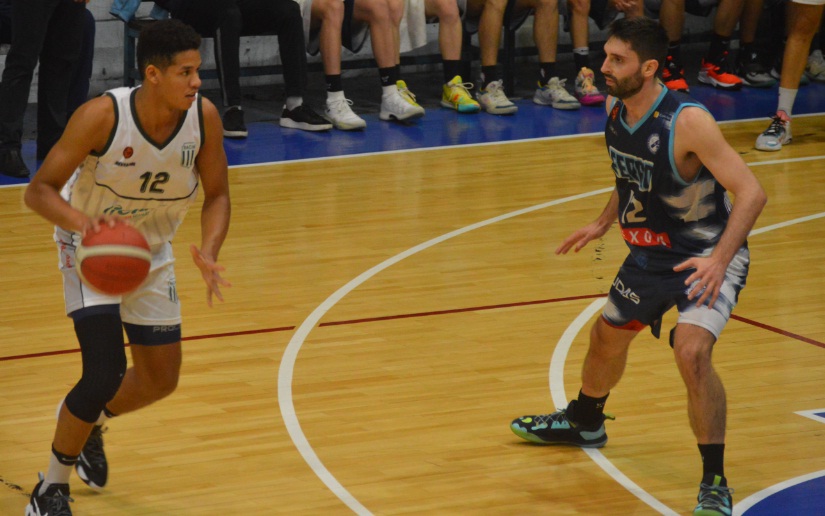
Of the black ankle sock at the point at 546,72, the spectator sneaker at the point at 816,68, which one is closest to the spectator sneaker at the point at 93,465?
the black ankle sock at the point at 546,72

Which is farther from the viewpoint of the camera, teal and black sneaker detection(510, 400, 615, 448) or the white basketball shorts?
teal and black sneaker detection(510, 400, 615, 448)

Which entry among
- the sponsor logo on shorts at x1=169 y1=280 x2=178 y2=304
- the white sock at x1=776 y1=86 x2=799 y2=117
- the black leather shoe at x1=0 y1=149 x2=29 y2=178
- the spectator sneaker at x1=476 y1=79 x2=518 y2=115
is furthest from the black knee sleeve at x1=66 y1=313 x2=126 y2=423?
the spectator sneaker at x1=476 y1=79 x2=518 y2=115

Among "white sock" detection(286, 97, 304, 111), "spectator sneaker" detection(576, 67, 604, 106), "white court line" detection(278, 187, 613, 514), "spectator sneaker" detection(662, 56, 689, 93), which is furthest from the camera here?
"spectator sneaker" detection(662, 56, 689, 93)

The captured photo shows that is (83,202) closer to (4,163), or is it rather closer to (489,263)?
(489,263)

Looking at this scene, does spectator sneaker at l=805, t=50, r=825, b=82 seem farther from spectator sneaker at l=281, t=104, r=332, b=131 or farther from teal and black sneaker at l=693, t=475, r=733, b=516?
teal and black sneaker at l=693, t=475, r=733, b=516

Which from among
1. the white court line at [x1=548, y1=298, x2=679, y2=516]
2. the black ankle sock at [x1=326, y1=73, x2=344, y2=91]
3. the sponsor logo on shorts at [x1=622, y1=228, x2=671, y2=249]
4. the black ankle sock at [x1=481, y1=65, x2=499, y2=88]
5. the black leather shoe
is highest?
the sponsor logo on shorts at [x1=622, y1=228, x2=671, y2=249]

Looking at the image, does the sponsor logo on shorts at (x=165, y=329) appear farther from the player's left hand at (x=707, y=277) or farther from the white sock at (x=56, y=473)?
the player's left hand at (x=707, y=277)

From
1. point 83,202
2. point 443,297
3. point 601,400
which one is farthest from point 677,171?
point 443,297

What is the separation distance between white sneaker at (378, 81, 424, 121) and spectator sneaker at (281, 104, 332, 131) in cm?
58

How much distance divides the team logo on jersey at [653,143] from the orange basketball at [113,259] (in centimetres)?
169

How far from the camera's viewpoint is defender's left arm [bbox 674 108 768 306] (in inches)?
163

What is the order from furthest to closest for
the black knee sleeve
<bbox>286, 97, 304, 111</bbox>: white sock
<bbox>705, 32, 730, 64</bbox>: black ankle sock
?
<bbox>705, 32, 730, 64</bbox>: black ankle sock → <bbox>286, 97, 304, 111</bbox>: white sock → the black knee sleeve

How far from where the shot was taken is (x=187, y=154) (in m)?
4.27

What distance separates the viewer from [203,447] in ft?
15.9
